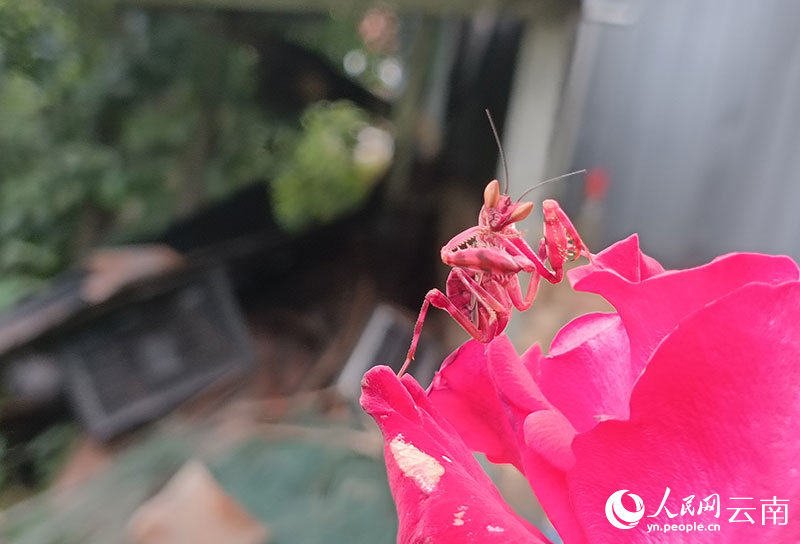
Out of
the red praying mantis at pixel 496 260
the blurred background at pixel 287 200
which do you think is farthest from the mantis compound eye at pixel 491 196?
the blurred background at pixel 287 200

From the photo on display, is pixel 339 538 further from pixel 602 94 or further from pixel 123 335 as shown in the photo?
pixel 602 94

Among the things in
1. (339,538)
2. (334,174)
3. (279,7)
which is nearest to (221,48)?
(279,7)

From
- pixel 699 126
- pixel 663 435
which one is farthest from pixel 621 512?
pixel 699 126

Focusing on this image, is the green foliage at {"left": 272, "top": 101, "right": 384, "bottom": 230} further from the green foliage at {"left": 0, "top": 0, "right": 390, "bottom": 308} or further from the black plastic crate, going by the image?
the black plastic crate

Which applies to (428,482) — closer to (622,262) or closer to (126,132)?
(622,262)

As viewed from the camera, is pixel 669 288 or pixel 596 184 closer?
pixel 669 288

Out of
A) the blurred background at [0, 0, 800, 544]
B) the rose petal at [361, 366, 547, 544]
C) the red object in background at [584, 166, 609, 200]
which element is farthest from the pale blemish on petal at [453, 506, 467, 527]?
the red object in background at [584, 166, 609, 200]
